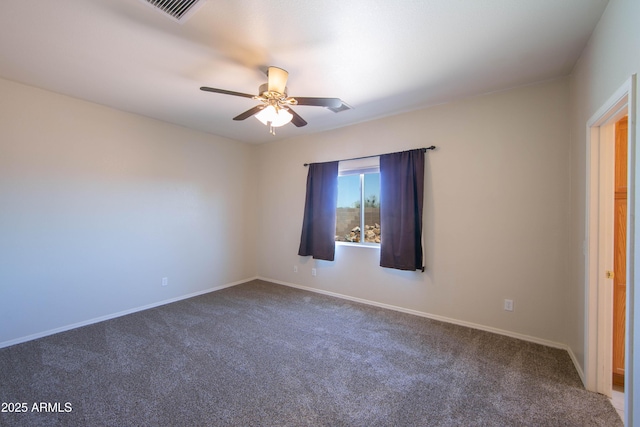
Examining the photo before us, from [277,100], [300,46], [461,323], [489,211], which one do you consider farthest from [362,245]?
[300,46]

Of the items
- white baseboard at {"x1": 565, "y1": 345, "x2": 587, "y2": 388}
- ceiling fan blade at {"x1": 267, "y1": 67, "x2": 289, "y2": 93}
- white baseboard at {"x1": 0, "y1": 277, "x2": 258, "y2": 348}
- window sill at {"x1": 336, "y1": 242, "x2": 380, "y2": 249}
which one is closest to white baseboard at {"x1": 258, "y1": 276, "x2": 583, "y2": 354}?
white baseboard at {"x1": 565, "y1": 345, "x2": 587, "y2": 388}

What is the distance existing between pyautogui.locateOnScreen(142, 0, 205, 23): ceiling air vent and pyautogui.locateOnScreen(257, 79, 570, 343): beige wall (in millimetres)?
2598

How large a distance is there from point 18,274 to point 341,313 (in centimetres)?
351

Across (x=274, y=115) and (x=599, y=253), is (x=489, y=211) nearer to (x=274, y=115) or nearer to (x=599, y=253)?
(x=599, y=253)

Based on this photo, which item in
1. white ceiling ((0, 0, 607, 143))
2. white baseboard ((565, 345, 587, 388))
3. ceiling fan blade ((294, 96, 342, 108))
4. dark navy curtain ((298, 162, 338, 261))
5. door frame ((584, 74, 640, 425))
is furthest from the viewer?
dark navy curtain ((298, 162, 338, 261))

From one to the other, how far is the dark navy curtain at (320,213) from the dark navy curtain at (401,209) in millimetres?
819

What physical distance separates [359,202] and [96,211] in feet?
11.2

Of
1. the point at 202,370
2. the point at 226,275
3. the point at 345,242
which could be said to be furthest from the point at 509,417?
the point at 226,275

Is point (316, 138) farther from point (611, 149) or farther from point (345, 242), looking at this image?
point (611, 149)

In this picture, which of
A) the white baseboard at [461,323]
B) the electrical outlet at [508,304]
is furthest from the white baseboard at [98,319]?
the electrical outlet at [508,304]

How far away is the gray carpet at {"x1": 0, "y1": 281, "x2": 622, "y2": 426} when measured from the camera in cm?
169

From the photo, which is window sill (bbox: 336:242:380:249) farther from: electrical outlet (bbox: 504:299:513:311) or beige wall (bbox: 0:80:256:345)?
beige wall (bbox: 0:80:256:345)

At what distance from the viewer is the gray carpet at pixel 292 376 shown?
1.69 meters

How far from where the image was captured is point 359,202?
3.93 metres
